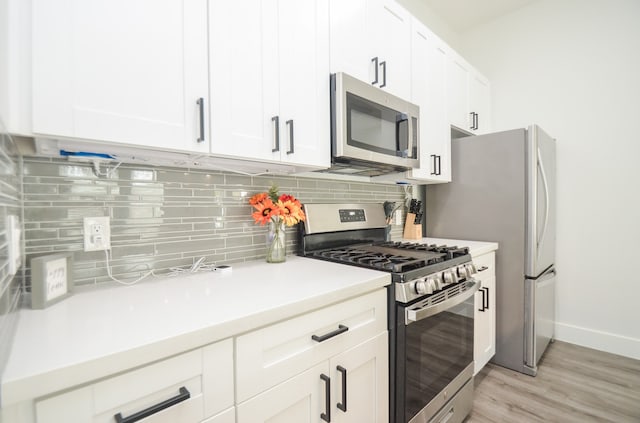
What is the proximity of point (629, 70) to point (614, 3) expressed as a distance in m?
0.59

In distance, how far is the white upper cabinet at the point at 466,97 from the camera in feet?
8.06

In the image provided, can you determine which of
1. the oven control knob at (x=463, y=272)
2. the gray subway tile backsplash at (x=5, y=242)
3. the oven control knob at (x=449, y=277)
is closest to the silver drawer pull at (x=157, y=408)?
the gray subway tile backsplash at (x=5, y=242)

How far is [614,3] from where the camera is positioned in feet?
8.16

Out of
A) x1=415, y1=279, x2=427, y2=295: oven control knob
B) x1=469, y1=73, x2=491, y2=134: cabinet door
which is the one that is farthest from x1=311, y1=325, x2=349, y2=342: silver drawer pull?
x1=469, y1=73, x2=491, y2=134: cabinet door

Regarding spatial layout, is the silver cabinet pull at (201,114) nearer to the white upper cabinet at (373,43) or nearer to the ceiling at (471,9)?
the white upper cabinet at (373,43)

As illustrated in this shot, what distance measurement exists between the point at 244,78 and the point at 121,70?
0.41m

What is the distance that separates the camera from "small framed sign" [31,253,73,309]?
32.5 inches

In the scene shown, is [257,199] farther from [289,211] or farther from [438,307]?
[438,307]

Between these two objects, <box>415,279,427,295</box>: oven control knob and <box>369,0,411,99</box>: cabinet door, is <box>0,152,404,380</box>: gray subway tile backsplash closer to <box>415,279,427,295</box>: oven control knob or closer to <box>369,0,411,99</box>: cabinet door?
<box>415,279,427,295</box>: oven control knob

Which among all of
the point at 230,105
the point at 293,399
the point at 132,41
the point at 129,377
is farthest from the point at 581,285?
the point at 132,41

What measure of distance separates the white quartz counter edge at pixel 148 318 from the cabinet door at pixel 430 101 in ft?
4.22

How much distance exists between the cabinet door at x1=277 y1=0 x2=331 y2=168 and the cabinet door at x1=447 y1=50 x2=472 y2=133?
1.43 m

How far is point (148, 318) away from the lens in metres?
0.76

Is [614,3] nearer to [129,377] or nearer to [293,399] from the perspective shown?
[293,399]
